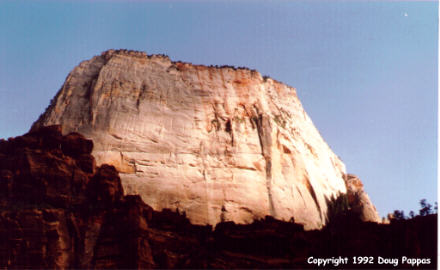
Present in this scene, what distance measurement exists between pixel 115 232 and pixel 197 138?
1587 cm

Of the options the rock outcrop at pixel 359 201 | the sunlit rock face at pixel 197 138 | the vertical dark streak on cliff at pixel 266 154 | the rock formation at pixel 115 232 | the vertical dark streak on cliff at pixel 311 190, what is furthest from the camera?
the vertical dark streak on cliff at pixel 311 190

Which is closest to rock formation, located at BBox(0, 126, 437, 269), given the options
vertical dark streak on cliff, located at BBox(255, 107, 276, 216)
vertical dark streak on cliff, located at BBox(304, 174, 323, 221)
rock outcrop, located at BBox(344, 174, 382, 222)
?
vertical dark streak on cliff, located at BBox(255, 107, 276, 216)

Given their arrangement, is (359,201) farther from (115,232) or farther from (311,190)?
(115,232)

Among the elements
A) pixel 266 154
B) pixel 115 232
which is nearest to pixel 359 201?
pixel 266 154

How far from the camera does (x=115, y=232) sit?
29.7 metres

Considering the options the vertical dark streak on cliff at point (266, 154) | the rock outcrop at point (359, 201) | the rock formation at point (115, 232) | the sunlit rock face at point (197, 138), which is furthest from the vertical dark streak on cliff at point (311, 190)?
the rock formation at point (115, 232)

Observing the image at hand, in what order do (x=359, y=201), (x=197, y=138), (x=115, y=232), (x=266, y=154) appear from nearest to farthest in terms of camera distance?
(x=115, y=232)
(x=197, y=138)
(x=266, y=154)
(x=359, y=201)

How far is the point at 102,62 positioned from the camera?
49.7 metres

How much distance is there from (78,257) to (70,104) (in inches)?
753

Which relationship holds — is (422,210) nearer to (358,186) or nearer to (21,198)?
(358,186)

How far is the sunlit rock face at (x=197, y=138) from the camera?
127 ft

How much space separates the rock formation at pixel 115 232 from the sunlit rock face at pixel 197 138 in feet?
16.3

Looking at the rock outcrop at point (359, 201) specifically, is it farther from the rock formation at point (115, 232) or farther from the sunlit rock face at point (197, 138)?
the rock formation at point (115, 232)

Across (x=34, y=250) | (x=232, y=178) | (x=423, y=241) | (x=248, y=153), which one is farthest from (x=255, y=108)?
(x=34, y=250)
